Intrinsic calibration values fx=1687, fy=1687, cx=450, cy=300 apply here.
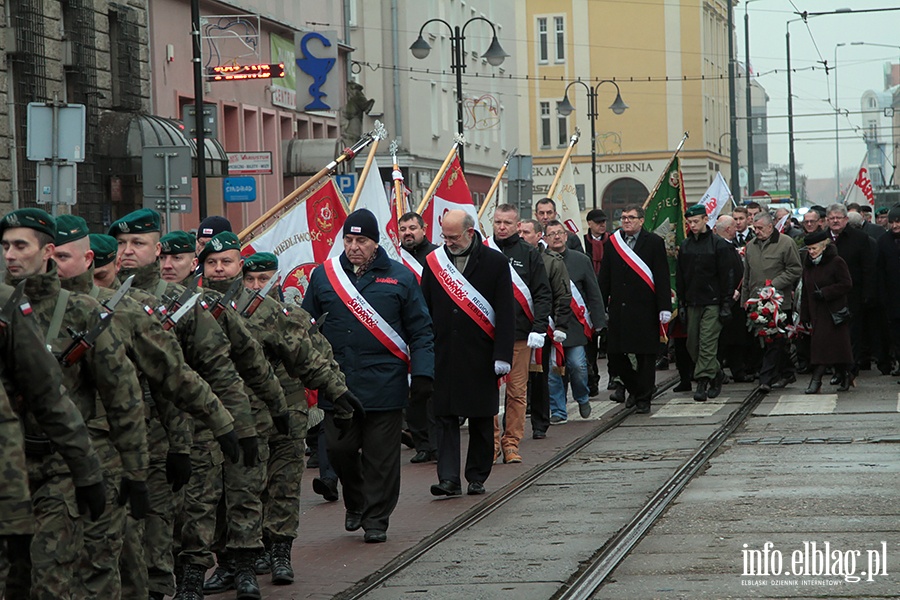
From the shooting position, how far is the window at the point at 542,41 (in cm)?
7756

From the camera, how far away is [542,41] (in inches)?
3063

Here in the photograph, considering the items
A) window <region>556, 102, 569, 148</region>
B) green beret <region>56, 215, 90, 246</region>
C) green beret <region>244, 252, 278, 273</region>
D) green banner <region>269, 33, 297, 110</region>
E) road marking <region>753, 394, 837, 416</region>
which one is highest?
window <region>556, 102, 569, 148</region>

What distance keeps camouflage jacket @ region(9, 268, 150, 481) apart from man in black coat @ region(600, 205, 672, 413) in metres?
10.6

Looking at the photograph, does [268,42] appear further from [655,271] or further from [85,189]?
[655,271]

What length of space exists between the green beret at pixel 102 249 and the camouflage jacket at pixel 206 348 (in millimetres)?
183

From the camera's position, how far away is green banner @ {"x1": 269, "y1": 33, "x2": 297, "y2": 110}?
33.6 metres

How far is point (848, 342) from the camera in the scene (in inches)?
696

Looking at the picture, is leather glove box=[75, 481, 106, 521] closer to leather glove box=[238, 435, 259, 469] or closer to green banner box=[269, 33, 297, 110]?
leather glove box=[238, 435, 259, 469]

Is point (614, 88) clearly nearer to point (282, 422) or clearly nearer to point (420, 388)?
point (420, 388)

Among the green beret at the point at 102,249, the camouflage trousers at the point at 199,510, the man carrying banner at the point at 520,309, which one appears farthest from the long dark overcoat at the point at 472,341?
the green beret at the point at 102,249

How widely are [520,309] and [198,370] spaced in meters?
6.38

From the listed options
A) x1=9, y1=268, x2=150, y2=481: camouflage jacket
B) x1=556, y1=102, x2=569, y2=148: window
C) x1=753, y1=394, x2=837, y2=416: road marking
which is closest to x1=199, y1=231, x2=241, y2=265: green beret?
x1=9, y1=268, x2=150, y2=481: camouflage jacket

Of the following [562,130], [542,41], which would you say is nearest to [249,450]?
[562,130]

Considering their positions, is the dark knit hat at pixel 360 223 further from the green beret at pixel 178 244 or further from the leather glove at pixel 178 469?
the leather glove at pixel 178 469
